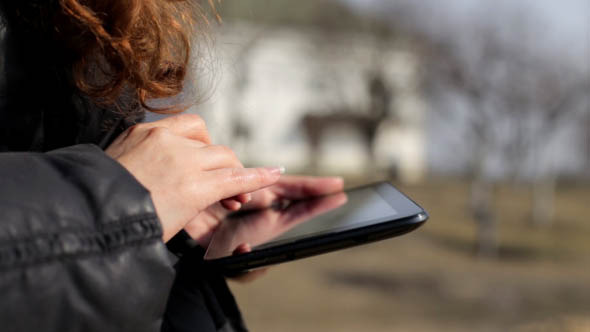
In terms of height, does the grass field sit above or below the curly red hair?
below

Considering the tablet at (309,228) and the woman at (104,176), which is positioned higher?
the woman at (104,176)

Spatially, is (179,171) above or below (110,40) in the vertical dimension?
below

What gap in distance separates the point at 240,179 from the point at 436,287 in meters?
7.63

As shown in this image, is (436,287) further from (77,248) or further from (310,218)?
(77,248)

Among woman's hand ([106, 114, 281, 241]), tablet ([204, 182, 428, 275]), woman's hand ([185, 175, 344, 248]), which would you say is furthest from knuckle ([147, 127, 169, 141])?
woman's hand ([185, 175, 344, 248])

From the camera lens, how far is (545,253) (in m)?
11.3

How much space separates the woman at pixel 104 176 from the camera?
0.66 m

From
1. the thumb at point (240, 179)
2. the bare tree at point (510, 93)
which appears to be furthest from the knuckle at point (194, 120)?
the bare tree at point (510, 93)

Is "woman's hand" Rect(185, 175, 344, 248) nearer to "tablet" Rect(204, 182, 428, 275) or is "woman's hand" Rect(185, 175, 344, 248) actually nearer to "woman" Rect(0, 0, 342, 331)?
"tablet" Rect(204, 182, 428, 275)

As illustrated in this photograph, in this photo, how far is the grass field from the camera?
6141 millimetres

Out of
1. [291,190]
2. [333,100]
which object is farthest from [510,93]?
[291,190]

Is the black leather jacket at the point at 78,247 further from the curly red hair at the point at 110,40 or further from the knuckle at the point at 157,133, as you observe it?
the curly red hair at the point at 110,40

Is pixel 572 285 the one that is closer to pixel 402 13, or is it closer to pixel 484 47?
pixel 484 47

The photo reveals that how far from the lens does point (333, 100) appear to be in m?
20.4
